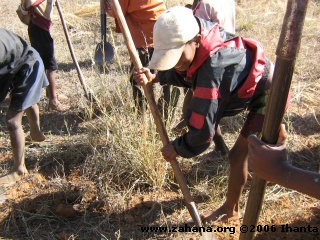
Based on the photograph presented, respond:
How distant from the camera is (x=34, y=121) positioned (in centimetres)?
325

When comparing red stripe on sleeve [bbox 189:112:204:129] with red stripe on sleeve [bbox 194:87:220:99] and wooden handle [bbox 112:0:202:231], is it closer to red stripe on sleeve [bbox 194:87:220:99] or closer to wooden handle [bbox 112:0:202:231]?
red stripe on sleeve [bbox 194:87:220:99]

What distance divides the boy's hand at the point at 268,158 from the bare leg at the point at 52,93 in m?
3.23

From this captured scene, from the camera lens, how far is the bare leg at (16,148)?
116 inches

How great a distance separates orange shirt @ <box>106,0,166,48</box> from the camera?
3537 millimetres

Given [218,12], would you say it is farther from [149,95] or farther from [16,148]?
[16,148]

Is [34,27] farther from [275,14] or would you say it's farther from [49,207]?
[275,14]

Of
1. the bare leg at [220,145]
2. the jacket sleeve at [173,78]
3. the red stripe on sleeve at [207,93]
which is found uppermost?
the red stripe on sleeve at [207,93]

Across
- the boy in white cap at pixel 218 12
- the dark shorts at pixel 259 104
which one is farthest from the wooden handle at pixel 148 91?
the boy in white cap at pixel 218 12

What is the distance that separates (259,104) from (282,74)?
1108mm

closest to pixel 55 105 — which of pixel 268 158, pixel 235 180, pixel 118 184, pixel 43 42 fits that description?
pixel 43 42

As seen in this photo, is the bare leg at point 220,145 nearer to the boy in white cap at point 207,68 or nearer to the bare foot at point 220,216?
the bare foot at point 220,216

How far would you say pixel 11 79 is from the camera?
114 inches

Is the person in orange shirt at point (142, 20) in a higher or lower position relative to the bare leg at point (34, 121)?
higher

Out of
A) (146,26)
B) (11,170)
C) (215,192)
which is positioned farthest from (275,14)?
(11,170)
